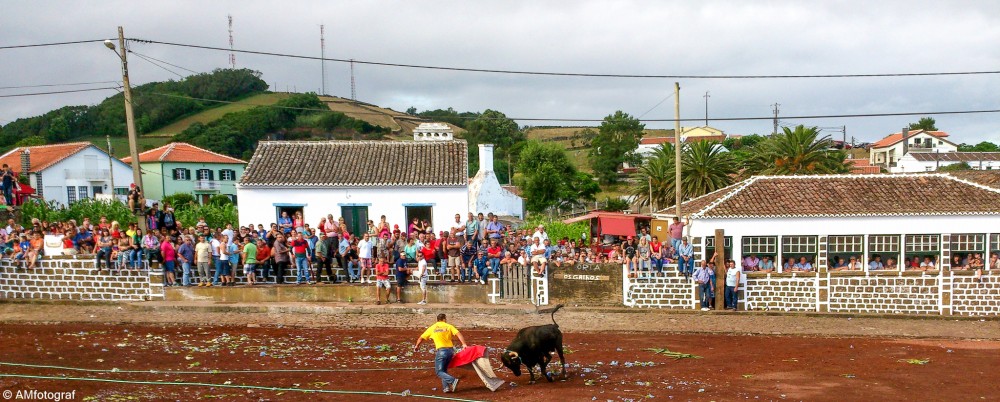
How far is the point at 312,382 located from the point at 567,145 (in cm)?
10868

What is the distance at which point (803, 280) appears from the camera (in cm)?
2331

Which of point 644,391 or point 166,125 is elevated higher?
point 166,125

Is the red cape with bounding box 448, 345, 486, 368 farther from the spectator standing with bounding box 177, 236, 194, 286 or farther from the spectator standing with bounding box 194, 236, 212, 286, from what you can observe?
the spectator standing with bounding box 177, 236, 194, 286

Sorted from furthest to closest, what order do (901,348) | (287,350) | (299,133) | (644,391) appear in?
(299,133) < (901,348) < (287,350) < (644,391)

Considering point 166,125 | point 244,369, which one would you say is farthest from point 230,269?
point 166,125

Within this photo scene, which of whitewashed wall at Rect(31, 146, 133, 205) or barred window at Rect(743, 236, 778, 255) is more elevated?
whitewashed wall at Rect(31, 146, 133, 205)

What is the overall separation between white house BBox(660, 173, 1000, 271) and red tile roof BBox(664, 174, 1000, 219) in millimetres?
32

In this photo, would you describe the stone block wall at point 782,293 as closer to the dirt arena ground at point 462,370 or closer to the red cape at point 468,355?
the dirt arena ground at point 462,370

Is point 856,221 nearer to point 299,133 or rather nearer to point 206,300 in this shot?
point 206,300

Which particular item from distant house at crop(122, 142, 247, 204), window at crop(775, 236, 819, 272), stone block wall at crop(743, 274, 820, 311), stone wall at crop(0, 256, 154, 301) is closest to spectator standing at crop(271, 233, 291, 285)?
stone wall at crop(0, 256, 154, 301)

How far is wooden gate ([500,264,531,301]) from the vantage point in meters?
23.0

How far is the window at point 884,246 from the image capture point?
24391 millimetres

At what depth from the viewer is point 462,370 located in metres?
15.3

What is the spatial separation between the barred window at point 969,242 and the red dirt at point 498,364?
16.3 feet
